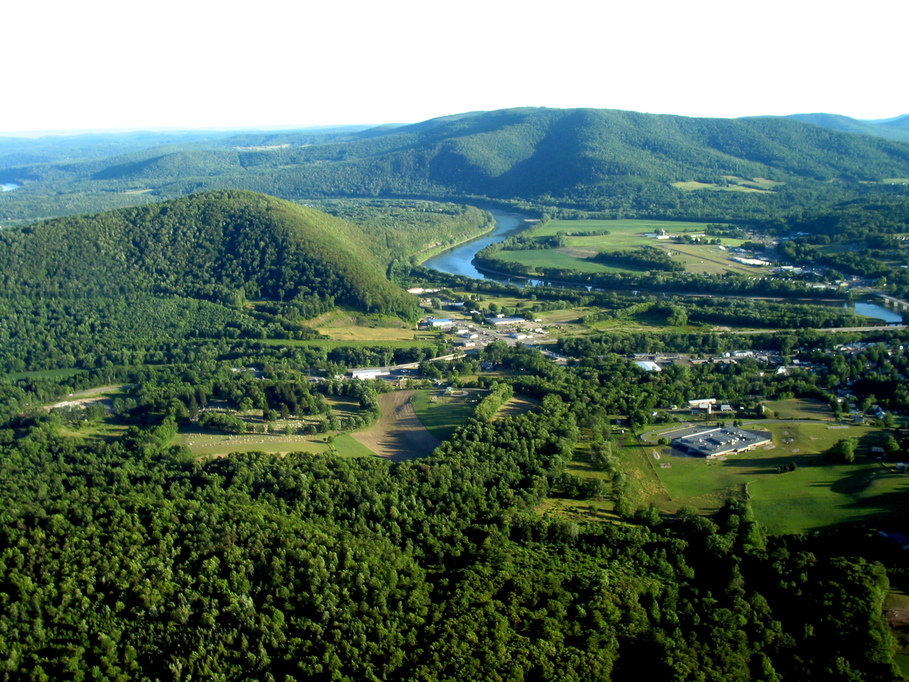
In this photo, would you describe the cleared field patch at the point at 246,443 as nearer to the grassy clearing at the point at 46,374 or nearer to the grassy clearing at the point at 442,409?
the grassy clearing at the point at 442,409

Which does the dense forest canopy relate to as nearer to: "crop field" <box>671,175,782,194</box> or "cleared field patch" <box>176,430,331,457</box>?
"cleared field patch" <box>176,430,331,457</box>

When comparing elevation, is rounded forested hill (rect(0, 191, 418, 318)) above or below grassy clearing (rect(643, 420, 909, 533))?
above

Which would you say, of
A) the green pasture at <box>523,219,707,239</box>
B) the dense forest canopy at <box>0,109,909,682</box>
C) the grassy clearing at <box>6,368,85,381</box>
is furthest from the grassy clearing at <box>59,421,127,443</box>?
the green pasture at <box>523,219,707,239</box>

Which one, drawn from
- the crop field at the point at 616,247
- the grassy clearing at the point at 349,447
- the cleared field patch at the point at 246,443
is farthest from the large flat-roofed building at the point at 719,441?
the crop field at the point at 616,247

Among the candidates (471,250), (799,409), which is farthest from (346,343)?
(471,250)

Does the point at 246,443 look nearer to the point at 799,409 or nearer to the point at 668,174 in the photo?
the point at 799,409

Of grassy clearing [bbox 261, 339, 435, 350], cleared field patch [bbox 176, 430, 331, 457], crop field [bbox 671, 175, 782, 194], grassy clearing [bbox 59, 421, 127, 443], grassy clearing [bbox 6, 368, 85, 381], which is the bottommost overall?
cleared field patch [bbox 176, 430, 331, 457]

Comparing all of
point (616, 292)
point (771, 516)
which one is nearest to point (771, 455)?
point (771, 516)
